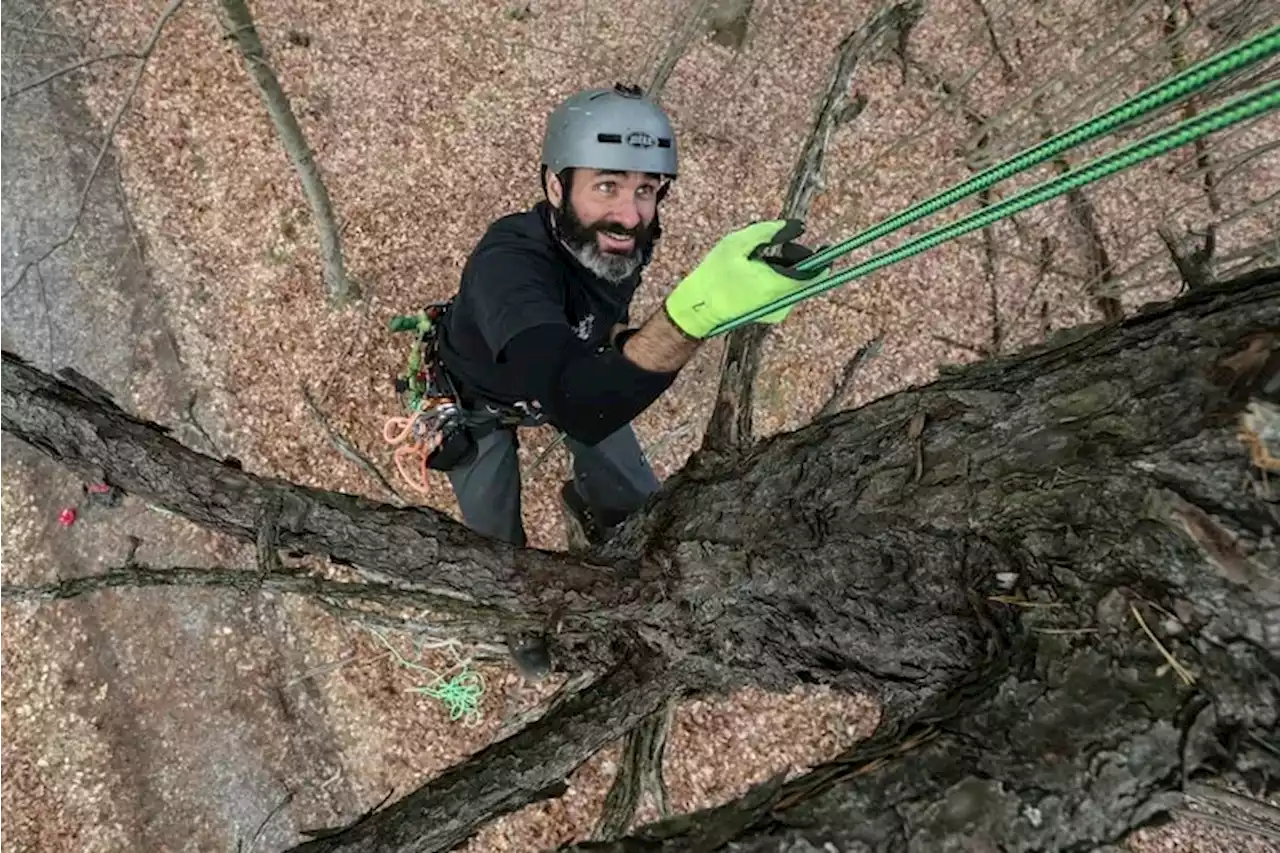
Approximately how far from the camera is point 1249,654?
1263 mm

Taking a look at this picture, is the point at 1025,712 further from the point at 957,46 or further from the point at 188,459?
the point at 957,46

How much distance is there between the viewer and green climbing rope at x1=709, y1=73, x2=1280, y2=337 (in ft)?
3.64

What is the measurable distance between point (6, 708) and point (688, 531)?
4679 millimetres

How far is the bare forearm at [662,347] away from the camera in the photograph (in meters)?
2.25

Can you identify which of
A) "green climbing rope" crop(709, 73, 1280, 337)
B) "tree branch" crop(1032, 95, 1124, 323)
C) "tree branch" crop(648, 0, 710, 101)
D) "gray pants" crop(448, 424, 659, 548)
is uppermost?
"tree branch" crop(648, 0, 710, 101)

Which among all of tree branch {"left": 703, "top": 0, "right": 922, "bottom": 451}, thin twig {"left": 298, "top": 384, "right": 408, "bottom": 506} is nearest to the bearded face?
tree branch {"left": 703, "top": 0, "right": 922, "bottom": 451}

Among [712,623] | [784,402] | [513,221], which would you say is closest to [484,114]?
[784,402]

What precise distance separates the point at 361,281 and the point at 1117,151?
490cm

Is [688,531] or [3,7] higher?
[3,7]

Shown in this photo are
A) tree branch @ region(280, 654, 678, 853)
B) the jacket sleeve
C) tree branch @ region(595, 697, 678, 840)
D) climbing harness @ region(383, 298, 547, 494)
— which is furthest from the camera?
climbing harness @ region(383, 298, 547, 494)

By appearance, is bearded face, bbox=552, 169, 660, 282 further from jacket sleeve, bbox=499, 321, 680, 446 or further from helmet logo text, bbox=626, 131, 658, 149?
jacket sleeve, bbox=499, 321, 680, 446

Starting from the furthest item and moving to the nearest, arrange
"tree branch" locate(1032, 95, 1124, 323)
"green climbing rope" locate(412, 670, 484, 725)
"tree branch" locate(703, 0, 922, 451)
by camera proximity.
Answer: "tree branch" locate(1032, 95, 1124, 323) < "green climbing rope" locate(412, 670, 484, 725) < "tree branch" locate(703, 0, 922, 451)

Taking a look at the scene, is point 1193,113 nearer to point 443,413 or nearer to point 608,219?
point 608,219

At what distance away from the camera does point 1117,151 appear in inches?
50.0
